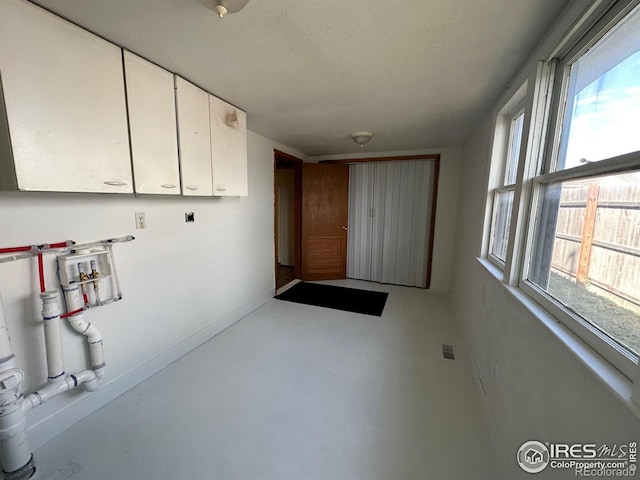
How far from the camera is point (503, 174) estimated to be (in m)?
2.03

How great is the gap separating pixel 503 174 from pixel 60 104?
2857 mm

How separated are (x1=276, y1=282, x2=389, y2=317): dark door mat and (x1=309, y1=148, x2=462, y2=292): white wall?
962 mm

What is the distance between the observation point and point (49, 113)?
1201mm

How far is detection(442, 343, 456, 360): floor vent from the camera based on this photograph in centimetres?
226

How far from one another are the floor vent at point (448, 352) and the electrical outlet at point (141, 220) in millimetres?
2731

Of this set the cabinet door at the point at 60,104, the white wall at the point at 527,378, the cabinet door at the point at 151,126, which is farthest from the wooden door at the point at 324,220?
the cabinet door at the point at 60,104

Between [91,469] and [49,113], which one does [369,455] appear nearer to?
[91,469]

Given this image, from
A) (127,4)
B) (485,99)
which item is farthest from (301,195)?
(127,4)

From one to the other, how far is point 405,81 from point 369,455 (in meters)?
2.33

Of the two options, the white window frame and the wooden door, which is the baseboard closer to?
the wooden door

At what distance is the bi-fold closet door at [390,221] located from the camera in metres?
4.04

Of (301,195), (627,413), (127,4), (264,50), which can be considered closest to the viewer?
(627,413)

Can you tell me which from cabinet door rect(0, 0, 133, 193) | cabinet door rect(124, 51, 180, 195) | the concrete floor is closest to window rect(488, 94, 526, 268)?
the concrete floor

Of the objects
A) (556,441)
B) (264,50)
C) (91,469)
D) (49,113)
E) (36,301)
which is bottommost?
(91,469)
